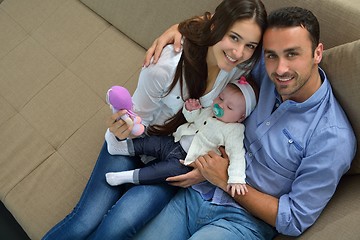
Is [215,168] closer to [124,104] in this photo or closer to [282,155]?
[282,155]

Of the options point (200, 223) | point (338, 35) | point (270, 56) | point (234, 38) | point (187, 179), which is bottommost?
point (200, 223)

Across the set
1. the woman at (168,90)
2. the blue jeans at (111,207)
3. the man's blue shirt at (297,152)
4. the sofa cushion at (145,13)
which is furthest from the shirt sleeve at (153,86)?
the sofa cushion at (145,13)

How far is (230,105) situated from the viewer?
4.51 feet

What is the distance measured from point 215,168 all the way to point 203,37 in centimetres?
44

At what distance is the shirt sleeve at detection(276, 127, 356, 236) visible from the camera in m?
1.19

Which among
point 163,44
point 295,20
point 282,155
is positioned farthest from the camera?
point 163,44

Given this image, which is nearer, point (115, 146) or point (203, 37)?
point (203, 37)

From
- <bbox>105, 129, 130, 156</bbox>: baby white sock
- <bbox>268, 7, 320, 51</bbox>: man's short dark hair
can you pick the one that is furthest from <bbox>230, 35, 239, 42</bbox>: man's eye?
<bbox>105, 129, 130, 156</bbox>: baby white sock

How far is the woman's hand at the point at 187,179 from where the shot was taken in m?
1.42

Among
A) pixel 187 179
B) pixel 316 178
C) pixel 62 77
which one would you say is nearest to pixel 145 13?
pixel 62 77

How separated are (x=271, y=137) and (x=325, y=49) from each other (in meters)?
0.37

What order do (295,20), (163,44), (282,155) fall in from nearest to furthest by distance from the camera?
(295,20) → (282,155) → (163,44)

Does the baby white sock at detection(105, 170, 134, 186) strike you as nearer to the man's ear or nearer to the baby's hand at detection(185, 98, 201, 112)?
the baby's hand at detection(185, 98, 201, 112)

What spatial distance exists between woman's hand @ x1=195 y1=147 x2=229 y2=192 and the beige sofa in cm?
41
